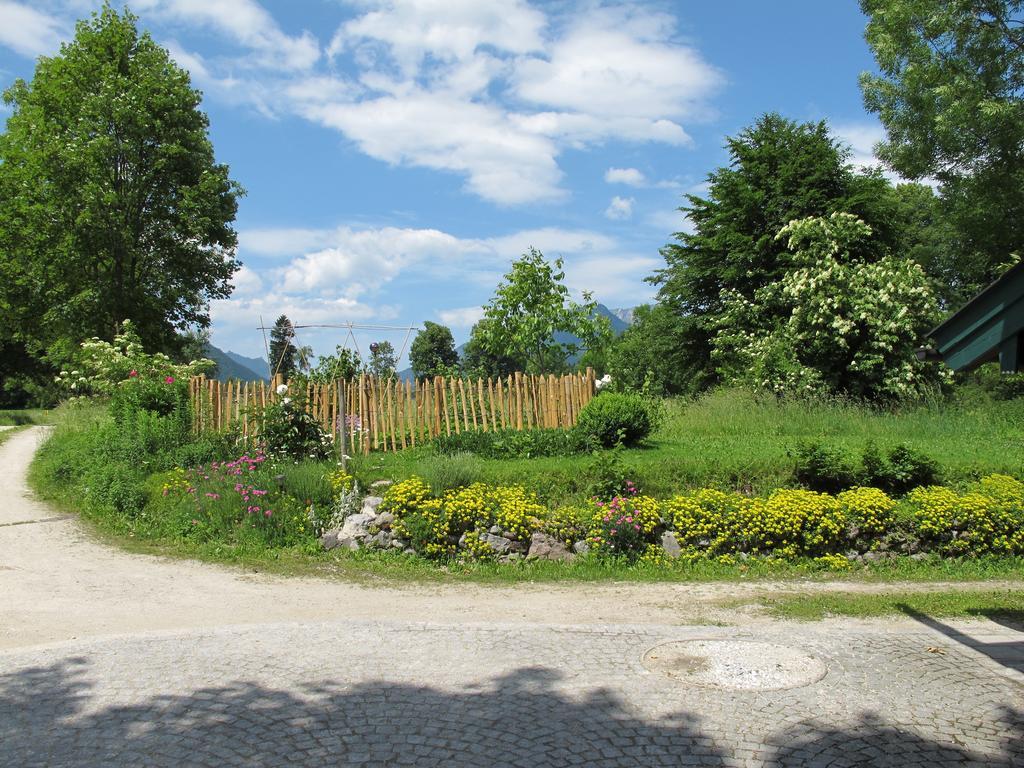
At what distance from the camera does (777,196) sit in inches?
974

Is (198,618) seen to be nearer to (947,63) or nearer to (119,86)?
(947,63)

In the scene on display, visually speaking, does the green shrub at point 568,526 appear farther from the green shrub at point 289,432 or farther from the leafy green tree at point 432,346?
the leafy green tree at point 432,346

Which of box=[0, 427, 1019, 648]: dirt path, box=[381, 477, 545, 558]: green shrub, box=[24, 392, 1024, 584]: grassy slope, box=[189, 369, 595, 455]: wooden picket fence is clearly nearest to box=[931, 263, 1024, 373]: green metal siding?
box=[0, 427, 1019, 648]: dirt path

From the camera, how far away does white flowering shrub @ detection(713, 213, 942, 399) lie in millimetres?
18984

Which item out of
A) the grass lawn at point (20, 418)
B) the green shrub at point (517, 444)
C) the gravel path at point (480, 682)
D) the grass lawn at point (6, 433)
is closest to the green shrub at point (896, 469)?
the gravel path at point (480, 682)

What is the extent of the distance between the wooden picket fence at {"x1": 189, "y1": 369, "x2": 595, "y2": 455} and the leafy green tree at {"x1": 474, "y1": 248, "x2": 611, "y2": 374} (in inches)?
347

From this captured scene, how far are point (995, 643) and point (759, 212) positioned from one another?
2099cm

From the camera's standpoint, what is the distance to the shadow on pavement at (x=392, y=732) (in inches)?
157

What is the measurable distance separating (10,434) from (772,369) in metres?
24.3

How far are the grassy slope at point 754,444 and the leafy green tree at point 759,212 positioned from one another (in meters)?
7.67

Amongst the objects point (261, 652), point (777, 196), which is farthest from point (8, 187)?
point (261, 652)

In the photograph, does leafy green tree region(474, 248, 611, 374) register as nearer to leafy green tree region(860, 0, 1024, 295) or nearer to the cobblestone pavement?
leafy green tree region(860, 0, 1024, 295)

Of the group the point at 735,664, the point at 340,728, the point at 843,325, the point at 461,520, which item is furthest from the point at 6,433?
the point at 735,664

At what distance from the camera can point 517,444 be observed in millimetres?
12430
